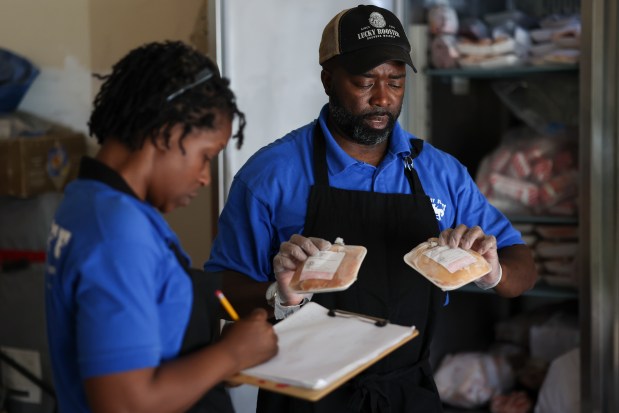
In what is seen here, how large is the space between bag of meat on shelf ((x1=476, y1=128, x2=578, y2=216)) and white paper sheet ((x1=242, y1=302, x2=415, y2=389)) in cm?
158

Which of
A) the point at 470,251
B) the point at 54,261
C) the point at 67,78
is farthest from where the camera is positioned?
the point at 67,78

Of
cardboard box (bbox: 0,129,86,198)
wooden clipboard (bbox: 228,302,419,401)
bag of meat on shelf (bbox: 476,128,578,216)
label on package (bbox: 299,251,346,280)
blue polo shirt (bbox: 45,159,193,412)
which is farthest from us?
cardboard box (bbox: 0,129,86,198)

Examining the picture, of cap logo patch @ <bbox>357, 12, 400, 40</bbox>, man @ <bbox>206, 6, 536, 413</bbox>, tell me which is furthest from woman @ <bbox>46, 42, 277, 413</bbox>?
cap logo patch @ <bbox>357, 12, 400, 40</bbox>

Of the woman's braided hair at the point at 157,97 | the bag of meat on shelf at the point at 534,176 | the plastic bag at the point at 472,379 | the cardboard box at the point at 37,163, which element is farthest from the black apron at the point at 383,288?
the cardboard box at the point at 37,163

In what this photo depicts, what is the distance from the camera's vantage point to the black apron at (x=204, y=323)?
1218mm

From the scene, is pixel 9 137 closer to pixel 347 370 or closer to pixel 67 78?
pixel 67 78

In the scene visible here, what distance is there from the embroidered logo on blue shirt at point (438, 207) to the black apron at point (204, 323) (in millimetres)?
673

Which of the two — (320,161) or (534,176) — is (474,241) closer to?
(320,161)

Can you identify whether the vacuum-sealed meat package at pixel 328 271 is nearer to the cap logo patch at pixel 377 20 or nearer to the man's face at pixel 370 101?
the man's face at pixel 370 101

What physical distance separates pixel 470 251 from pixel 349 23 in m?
0.57

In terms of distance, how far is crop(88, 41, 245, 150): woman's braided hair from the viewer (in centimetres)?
119

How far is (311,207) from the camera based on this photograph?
1803mm

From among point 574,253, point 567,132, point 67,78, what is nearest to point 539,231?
point 574,253

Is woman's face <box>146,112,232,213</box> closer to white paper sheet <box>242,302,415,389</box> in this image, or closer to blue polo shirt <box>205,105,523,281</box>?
white paper sheet <box>242,302,415,389</box>
